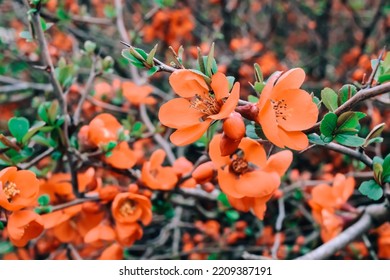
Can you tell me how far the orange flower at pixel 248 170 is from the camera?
0.78 meters

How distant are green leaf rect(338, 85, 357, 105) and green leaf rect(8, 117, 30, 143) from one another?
0.63 m

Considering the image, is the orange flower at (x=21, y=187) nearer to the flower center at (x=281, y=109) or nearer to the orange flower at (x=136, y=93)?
the flower center at (x=281, y=109)

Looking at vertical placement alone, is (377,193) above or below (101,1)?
above

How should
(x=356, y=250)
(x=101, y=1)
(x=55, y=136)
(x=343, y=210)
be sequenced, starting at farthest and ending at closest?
(x=101, y=1), (x=356, y=250), (x=343, y=210), (x=55, y=136)

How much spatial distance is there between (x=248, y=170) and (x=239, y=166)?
0.07 ft

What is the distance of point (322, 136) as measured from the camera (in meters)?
0.68

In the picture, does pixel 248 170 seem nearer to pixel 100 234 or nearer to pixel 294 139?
pixel 294 139

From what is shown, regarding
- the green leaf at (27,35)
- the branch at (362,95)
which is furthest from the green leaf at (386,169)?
the green leaf at (27,35)

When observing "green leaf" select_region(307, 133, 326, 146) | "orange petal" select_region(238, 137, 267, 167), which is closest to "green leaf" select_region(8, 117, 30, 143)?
"orange petal" select_region(238, 137, 267, 167)

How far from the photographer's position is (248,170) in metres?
0.85

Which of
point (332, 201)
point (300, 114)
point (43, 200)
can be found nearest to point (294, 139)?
point (300, 114)
